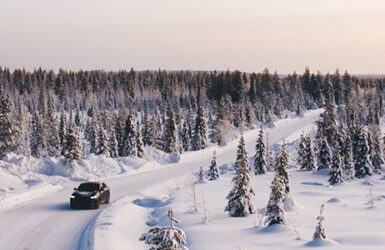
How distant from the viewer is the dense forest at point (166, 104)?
8444 centimetres

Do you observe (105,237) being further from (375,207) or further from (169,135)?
(169,135)

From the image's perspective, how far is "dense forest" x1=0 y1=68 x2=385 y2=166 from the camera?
84438mm

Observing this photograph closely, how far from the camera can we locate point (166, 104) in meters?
146

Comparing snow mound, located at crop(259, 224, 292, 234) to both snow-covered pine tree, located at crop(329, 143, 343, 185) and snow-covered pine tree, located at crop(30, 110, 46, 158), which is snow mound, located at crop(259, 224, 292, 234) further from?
snow-covered pine tree, located at crop(30, 110, 46, 158)

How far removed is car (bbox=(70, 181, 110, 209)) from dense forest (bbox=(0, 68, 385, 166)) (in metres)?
33.9

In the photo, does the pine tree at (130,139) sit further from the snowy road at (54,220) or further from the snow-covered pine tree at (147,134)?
the snow-covered pine tree at (147,134)

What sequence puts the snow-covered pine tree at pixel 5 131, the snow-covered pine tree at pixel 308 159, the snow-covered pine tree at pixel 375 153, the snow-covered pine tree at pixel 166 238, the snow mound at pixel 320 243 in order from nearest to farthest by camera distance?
the snow-covered pine tree at pixel 166 238, the snow mound at pixel 320 243, the snow-covered pine tree at pixel 308 159, the snow-covered pine tree at pixel 375 153, the snow-covered pine tree at pixel 5 131

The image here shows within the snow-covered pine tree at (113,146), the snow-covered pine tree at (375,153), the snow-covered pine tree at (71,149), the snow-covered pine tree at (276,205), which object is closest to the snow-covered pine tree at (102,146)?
the snow-covered pine tree at (113,146)

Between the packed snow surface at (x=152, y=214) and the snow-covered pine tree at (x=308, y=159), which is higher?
the packed snow surface at (x=152, y=214)

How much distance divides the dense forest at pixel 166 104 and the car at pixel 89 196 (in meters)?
33.9

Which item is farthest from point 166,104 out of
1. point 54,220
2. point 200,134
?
point 54,220

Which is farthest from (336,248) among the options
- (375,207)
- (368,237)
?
(375,207)

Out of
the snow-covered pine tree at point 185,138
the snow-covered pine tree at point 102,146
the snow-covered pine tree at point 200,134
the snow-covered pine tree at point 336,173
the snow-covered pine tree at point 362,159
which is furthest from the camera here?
the snow-covered pine tree at point 185,138

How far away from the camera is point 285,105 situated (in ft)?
492
